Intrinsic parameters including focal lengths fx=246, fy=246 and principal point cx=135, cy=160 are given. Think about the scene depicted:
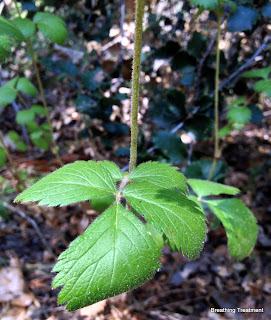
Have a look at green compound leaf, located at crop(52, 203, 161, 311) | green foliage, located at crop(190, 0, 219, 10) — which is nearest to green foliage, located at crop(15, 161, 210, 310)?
green compound leaf, located at crop(52, 203, 161, 311)

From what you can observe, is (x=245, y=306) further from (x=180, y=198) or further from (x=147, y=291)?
(x=180, y=198)

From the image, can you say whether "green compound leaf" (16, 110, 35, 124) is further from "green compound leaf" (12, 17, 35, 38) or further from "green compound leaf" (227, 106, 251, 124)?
"green compound leaf" (227, 106, 251, 124)

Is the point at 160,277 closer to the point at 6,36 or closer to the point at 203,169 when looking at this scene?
the point at 203,169

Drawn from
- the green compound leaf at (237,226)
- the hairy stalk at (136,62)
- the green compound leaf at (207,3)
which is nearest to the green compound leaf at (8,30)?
the hairy stalk at (136,62)

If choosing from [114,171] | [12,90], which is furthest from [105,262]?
[12,90]

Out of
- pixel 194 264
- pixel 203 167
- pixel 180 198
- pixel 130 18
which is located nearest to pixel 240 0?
pixel 130 18

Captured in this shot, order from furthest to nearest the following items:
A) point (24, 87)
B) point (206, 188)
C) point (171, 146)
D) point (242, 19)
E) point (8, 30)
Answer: point (171, 146) → point (24, 87) → point (242, 19) → point (206, 188) → point (8, 30)
